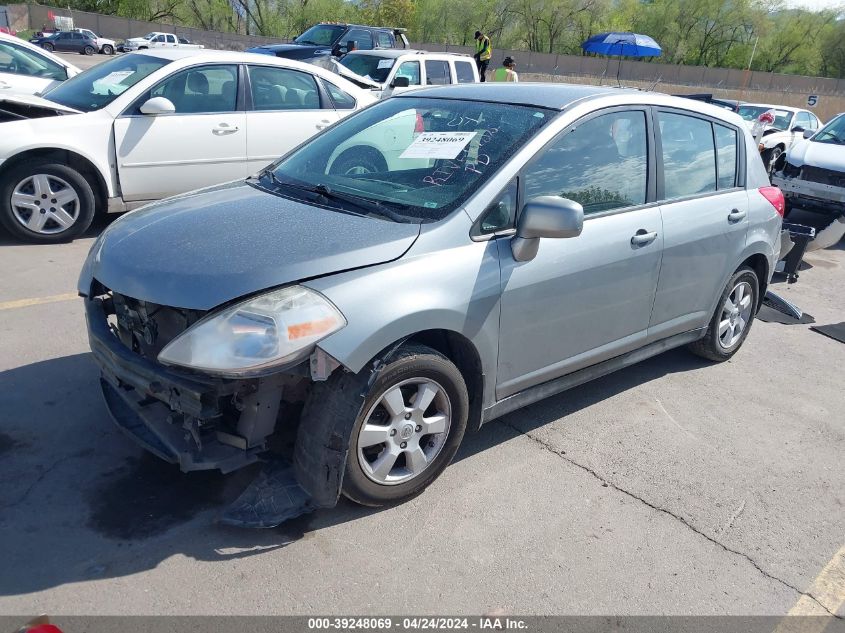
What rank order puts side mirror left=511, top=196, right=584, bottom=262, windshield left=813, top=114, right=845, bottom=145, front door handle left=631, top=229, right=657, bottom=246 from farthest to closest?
windshield left=813, top=114, right=845, bottom=145, front door handle left=631, top=229, right=657, bottom=246, side mirror left=511, top=196, right=584, bottom=262

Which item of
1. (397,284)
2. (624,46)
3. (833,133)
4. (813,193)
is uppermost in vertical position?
(624,46)

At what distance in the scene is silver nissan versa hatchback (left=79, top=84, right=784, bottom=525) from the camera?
2818mm

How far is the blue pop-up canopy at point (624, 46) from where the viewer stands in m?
26.0

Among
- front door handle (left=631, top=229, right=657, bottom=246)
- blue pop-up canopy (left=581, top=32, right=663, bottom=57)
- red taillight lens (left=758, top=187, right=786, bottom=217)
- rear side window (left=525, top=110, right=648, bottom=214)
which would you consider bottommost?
front door handle (left=631, top=229, right=657, bottom=246)

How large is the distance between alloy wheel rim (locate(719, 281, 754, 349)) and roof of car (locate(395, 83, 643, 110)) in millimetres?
1654

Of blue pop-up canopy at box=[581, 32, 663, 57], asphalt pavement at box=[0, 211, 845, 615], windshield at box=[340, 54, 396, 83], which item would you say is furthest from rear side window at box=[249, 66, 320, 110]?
blue pop-up canopy at box=[581, 32, 663, 57]

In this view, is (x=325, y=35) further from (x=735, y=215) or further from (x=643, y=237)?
(x=643, y=237)

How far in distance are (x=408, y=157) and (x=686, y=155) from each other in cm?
183

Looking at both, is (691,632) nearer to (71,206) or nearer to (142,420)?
(142,420)

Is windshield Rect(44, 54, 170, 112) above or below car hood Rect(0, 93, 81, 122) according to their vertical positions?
above

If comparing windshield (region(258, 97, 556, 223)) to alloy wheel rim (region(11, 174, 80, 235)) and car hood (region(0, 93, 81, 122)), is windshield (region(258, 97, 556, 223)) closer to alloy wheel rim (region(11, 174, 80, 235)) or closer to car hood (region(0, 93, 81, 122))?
alloy wheel rim (region(11, 174, 80, 235))

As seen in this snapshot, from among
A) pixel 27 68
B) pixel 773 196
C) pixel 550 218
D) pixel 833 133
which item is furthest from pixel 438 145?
pixel 833 133

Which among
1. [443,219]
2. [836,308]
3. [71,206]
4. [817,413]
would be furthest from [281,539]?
[836,308]

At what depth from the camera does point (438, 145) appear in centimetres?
365
